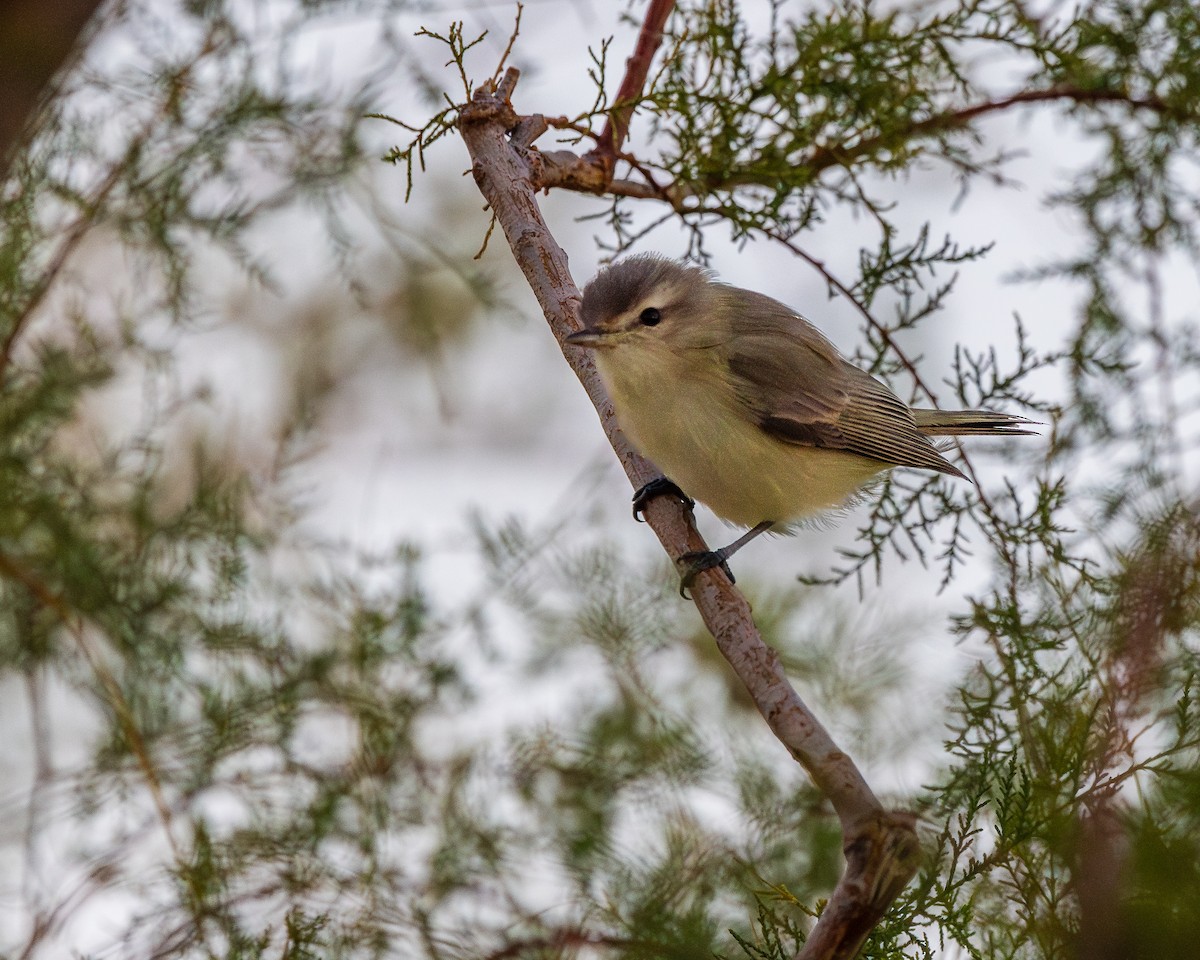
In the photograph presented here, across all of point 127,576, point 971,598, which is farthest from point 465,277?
point 971,598

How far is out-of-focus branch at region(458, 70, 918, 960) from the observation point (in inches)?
67.5

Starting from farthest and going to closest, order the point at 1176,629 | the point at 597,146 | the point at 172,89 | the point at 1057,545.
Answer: the point at 172,89
the point at 597,146
the point at 1057,545
the point at 1176,629

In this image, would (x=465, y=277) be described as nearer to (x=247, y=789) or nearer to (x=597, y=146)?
(x=597, y=146)

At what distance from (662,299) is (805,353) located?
0.66 metres

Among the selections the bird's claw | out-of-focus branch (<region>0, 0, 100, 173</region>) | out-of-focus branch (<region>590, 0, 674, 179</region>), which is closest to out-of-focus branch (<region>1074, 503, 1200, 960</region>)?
the bird's claw

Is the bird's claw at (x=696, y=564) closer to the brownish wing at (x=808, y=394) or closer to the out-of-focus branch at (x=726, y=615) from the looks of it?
the out-of-focus branch at (x=726, y=615)

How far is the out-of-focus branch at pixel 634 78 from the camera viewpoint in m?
3.21

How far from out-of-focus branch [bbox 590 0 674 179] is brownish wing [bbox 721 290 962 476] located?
0.90 m

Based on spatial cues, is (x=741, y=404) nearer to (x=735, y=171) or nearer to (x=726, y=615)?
(x=735, y=171)

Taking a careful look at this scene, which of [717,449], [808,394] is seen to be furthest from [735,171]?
[808,394]

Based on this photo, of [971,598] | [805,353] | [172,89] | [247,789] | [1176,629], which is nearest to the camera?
[1176,629]

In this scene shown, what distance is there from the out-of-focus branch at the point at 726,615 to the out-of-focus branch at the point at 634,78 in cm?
22

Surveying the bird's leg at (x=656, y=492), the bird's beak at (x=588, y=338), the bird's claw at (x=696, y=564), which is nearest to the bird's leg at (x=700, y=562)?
the bird's claw at (x=696, y=564)

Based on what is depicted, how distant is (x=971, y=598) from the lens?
2850 mm
